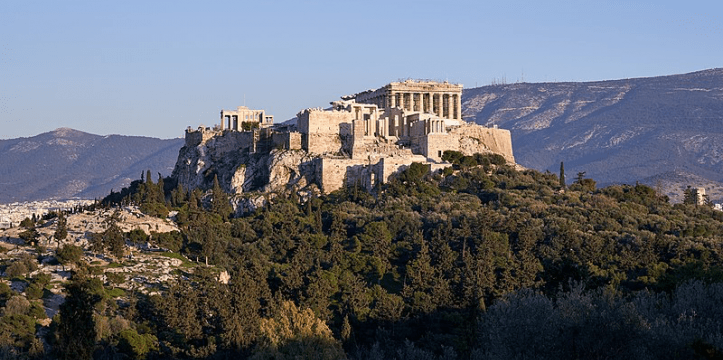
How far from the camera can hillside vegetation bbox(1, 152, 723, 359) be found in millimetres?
49094

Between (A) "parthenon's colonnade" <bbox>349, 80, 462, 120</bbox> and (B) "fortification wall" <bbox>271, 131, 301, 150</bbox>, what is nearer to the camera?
(B) "fortification wall" <bbox>271, 131, 301, 150</bbox>

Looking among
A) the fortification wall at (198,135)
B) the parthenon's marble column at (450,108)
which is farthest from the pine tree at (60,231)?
the parthenon's marble column at (450,108)

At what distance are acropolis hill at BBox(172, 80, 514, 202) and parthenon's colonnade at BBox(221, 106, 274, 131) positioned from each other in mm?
85

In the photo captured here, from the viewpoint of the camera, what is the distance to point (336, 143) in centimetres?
9181

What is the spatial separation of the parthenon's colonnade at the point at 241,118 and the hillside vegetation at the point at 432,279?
27.0 feet

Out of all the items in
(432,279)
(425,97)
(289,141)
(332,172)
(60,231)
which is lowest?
(432,279)

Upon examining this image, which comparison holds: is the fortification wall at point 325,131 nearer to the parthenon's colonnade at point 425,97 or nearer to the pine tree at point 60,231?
the parthenon's colonnade at point 425,97

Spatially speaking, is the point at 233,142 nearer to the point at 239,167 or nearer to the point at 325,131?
the point at 239,167

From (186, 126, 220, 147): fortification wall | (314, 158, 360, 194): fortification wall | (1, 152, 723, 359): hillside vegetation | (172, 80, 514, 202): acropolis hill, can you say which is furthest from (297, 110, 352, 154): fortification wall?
(186, 126, 220, 147): fortification wall

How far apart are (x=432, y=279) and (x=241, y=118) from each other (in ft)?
119

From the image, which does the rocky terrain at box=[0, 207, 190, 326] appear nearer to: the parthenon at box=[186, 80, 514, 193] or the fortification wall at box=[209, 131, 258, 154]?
the parthenon at box=[186, 80, 514, 193]

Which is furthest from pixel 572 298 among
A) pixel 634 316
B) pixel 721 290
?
pixel 721 290

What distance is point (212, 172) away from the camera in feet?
313

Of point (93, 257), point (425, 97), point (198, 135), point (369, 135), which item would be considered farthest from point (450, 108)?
point (93, 257)
